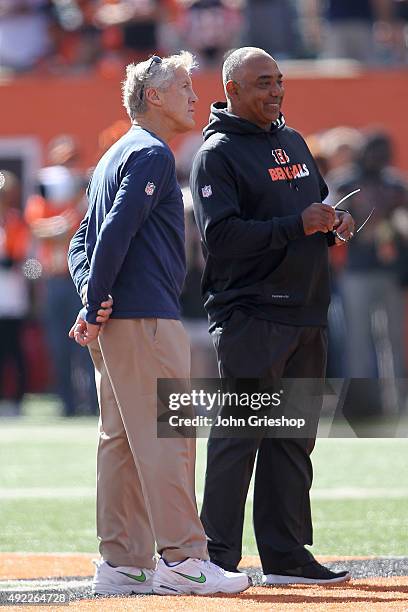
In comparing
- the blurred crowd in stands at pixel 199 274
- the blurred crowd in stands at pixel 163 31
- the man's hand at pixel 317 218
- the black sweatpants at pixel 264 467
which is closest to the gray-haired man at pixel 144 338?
the black sweatpants at pixel 264 467

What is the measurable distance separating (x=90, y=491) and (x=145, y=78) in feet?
14.1

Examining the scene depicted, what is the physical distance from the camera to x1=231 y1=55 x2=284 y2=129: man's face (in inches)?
250

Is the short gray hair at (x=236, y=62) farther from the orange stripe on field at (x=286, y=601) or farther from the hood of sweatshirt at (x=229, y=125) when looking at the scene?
the orange stripe on field at (x=286, y=601)

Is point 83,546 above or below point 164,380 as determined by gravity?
below

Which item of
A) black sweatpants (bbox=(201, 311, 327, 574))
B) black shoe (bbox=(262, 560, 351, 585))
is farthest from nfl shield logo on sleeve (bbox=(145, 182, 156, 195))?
black shoe (bbox=(262, 560, 351, 585))

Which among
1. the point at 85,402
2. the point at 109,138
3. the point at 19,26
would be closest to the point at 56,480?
the point at 109,138

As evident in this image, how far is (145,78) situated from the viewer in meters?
6.14

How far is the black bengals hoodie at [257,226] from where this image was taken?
245 inches

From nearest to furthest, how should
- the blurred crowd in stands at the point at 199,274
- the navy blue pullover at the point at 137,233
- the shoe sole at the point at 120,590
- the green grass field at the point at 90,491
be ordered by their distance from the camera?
the navy blue pullover at the point at 137,233 < the shoe sole at the point at 120,590 < the green grass field at the point at 90,491 < the blurred crowd in stands at the point at 199,274

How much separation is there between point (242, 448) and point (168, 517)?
511mm

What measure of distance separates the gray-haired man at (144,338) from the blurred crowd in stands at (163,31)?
34.3ft

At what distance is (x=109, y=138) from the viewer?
403 inches

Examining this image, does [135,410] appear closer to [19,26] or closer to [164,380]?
[164,380]

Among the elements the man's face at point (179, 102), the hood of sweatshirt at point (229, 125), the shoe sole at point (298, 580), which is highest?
the man's face at point (179, 102)
